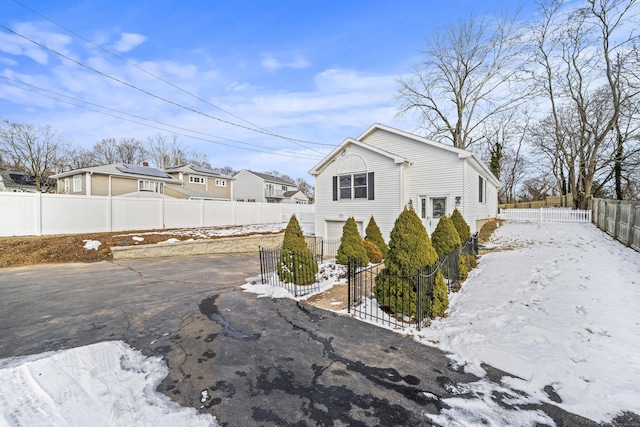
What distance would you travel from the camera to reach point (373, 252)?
9805 millimetres

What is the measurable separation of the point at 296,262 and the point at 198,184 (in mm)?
28633

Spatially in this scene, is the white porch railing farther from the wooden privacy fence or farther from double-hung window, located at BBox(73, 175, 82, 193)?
double-hung window, located at BBox(73, 175, 82, 193)

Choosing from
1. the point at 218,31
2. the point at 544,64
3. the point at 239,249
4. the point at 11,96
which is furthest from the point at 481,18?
the point at 11,96

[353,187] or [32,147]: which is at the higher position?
[32,147]

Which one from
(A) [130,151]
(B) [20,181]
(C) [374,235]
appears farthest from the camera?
(A) [130,151]

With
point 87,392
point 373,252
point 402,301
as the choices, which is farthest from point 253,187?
point 87,392

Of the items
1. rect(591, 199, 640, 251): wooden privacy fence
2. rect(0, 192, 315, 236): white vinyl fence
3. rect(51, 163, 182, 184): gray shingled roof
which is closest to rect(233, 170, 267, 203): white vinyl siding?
rect(51, 163, 182, 184): gray shingled roof

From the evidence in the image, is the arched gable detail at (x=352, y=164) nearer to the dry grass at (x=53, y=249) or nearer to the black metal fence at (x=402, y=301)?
the black metal fence at (x=402, y=301)

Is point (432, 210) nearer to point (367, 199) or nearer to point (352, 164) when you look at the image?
point (367, 199)

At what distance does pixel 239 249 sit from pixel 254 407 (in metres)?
11.9

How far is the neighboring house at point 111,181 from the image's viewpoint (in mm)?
22094

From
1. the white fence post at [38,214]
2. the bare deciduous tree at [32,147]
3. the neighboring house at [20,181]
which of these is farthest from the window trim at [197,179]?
the white fence post at [38,214]

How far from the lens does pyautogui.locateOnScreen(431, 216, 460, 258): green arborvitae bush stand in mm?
6961

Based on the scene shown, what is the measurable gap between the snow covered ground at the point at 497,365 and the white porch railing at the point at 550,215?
15.9m
